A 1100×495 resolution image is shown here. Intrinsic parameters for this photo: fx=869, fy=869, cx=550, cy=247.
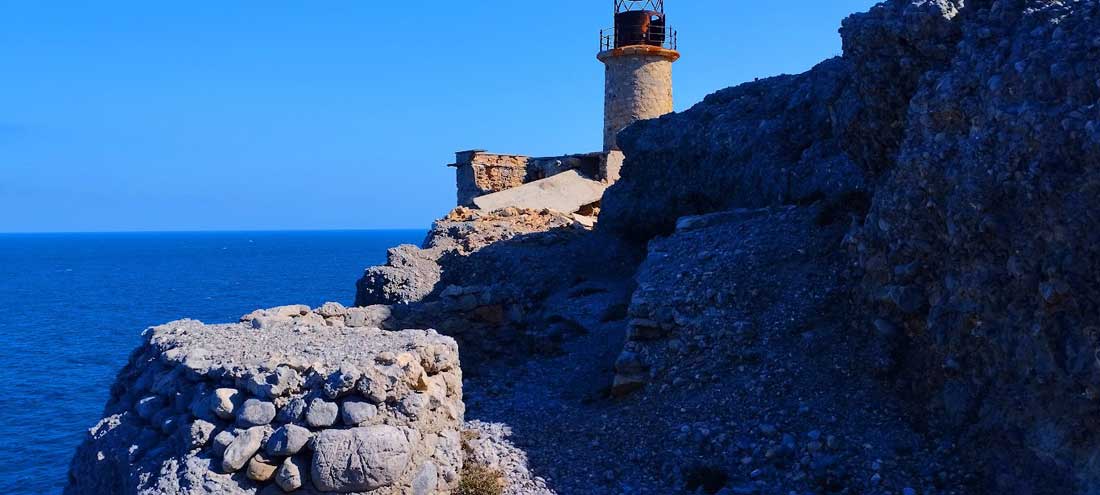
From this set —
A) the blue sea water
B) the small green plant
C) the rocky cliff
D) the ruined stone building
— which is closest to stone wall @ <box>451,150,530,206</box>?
the ruined stone building

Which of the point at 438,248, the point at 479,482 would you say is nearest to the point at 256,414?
the point at 479,482

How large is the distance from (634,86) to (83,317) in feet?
121

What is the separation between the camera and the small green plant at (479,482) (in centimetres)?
1076

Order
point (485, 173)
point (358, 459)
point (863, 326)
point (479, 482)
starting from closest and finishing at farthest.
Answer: point (358, 459) → point (479, 482) → point (863, 326) → point (485, 173)

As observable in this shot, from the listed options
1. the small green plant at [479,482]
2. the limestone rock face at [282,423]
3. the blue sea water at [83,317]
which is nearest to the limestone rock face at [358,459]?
the limestone rock face at [282,423]

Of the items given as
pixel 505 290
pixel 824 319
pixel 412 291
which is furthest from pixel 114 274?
pixel 824 319

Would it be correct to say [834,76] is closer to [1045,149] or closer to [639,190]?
[639,190]

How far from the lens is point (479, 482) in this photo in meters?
10.9

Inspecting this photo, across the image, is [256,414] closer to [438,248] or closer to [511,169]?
[438,248]

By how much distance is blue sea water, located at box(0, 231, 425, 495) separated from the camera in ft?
81.8

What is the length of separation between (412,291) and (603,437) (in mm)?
10659

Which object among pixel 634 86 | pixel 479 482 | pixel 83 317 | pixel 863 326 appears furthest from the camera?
pixel 83 317

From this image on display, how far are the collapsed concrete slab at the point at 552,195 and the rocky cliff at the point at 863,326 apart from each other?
12150mm

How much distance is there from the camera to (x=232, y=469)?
30.5 feet
